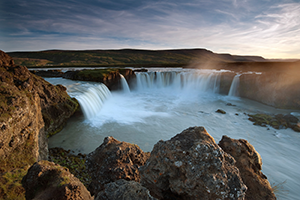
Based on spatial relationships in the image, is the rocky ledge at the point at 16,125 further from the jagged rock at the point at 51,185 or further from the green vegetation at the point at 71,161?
the green vegetation at the point at 71,161

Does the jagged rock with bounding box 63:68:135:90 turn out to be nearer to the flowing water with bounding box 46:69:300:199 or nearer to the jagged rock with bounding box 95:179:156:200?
the flowing water with bounding box 46:69:300:199

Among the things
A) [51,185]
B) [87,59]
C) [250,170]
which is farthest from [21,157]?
[87,59]

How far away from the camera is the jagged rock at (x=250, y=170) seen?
2.89 meters

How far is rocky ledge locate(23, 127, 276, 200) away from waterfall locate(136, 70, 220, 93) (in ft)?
85.9

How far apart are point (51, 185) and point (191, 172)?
2613mm

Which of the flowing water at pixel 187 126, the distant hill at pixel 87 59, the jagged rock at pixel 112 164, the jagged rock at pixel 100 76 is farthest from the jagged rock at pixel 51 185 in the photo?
the distant hill at pixel 87 59

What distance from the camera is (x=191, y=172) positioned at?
Result: 7.41 ft

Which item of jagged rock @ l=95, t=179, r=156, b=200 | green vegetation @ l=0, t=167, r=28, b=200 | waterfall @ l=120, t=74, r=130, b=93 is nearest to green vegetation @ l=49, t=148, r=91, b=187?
green vegetation @ l=0, t=167, r=28, b=200

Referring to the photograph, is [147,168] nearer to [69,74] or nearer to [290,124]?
[290,124]

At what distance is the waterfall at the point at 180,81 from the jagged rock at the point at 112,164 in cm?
2624

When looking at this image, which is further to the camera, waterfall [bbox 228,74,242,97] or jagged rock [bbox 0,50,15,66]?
waterfall [bbox 228,74,242,97]

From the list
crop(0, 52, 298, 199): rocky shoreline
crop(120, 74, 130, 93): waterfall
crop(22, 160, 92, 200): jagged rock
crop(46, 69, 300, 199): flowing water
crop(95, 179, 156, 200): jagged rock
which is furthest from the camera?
crop(120, 74, 130, 93): waterfall

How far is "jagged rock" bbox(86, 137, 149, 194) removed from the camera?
3.47 metres

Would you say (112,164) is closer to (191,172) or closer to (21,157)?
(191,172)
